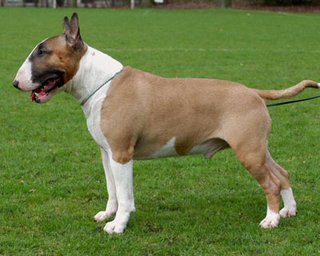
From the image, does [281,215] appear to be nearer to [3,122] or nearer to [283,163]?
[283,163]

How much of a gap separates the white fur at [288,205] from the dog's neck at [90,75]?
2.35 m

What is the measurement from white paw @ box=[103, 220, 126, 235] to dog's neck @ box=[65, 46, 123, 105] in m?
1.29

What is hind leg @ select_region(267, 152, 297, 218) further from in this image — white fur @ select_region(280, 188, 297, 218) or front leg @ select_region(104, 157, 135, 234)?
front leg @ select_region(104, 157, 135, 234)

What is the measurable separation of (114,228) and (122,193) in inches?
14.5

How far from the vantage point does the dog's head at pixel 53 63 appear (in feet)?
22.6

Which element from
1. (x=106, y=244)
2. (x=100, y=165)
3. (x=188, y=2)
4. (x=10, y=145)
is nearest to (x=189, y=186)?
(x=100, y=165)

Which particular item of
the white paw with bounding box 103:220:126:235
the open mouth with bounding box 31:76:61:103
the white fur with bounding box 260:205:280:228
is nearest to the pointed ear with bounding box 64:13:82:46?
the open mouth with bounding box 31:76:61:103

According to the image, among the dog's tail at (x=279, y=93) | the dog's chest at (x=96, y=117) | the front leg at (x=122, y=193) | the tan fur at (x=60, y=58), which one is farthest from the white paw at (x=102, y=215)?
the dog's tail at (x=279, y=93)

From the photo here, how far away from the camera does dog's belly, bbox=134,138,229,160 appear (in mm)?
7273

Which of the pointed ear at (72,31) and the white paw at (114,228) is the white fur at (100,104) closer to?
the white paw at (114,228)

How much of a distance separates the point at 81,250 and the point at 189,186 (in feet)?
8.38

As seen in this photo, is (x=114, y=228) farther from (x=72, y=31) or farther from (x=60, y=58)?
(x=72, y=31)

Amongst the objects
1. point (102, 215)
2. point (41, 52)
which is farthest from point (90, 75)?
point (102, 215)

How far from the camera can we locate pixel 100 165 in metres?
9.80
